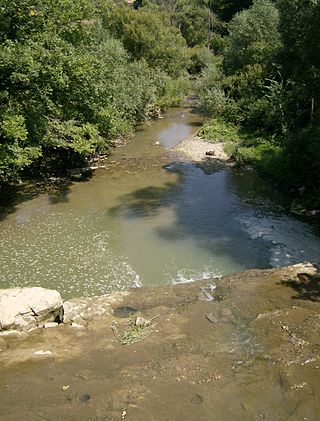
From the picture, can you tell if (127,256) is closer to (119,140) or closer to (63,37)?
(63,37)

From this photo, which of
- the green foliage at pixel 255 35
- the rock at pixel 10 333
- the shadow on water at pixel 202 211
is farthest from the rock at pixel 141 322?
the green foliage at pixel 255 35

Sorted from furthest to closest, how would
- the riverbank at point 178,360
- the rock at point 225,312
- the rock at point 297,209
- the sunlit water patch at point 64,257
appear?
the rock at point 297,209, the sunlit water patch at point 64,257, the rock at point 225,312, the riverbank at point 178,360

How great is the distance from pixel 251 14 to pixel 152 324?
33.6m

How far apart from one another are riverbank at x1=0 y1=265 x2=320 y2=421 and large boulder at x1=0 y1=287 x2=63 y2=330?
0.37 metres

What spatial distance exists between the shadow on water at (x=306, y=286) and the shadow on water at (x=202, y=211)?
1686 mm

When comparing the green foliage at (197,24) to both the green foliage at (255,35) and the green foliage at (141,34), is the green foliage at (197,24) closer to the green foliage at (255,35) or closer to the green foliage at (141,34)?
the green foliage at (141,34)

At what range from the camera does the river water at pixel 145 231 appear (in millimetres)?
12686

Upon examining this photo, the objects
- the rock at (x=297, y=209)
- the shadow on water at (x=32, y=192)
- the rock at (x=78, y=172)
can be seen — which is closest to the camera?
the rock at (x=297, y=209)

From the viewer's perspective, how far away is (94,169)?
2241cm

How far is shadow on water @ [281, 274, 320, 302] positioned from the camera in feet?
34.3

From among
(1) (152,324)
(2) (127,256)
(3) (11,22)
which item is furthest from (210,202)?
(3) (11,22)

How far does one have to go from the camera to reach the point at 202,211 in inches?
675

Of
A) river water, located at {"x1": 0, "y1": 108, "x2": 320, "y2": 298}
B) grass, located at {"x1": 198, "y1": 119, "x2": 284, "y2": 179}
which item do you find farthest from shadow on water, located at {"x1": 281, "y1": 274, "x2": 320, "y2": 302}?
grass, located at {"x1": 198, "y1": 119, "x2": 284, "y2": 179}

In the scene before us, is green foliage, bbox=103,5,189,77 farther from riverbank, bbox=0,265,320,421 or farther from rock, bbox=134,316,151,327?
rock, bbox=134,316,151,327
